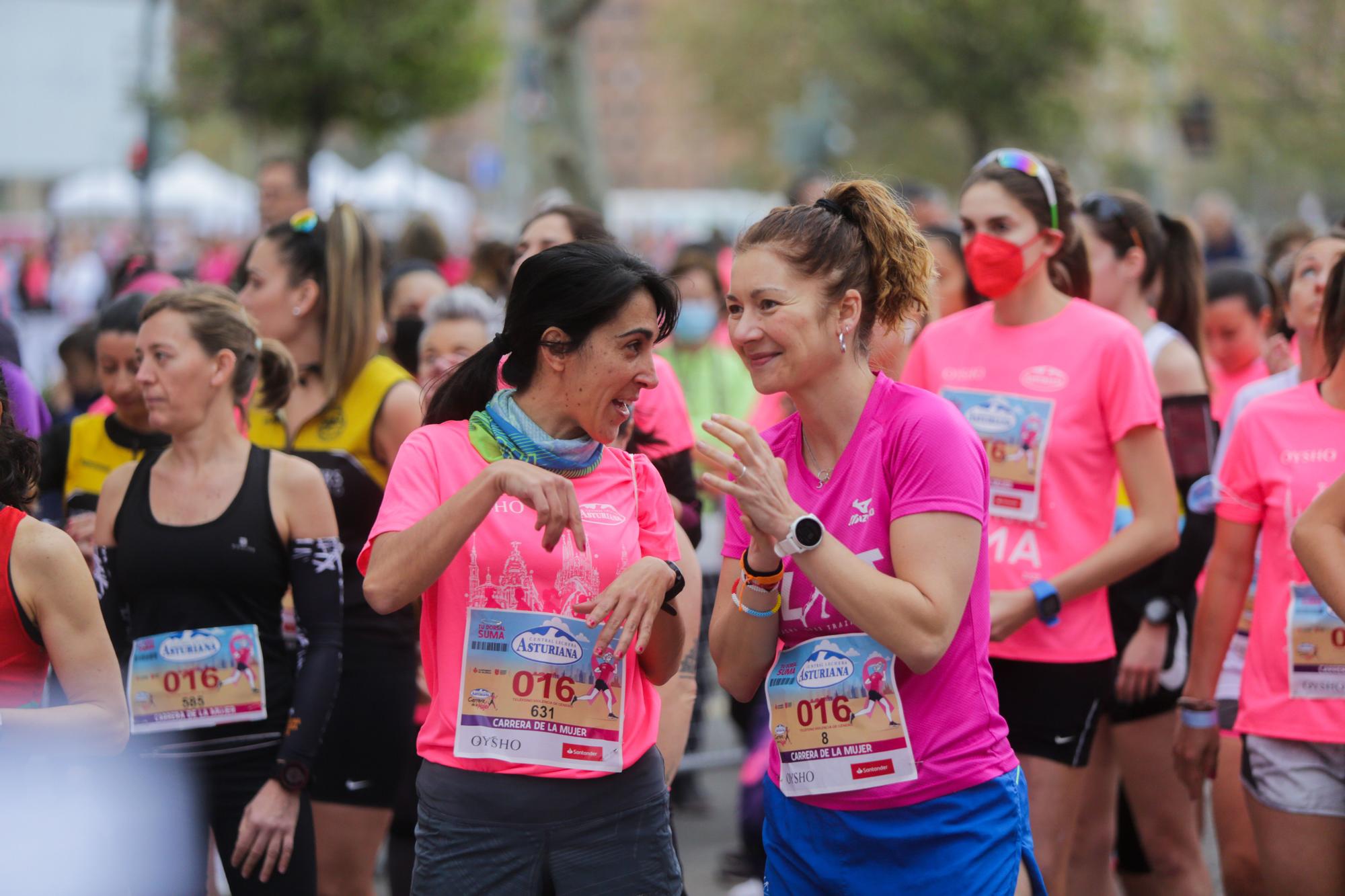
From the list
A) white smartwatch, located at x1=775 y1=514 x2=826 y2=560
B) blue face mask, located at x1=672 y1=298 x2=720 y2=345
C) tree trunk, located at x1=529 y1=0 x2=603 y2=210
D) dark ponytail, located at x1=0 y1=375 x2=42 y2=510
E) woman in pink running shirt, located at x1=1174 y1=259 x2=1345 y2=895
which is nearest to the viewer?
white smartwatch, located at x1=775 y1=514 x2=826 y2=560

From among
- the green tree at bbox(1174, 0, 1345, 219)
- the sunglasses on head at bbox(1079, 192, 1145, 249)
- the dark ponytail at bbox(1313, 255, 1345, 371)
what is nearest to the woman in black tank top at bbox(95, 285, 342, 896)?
the dark ponytail at bbox(1313, 255, 1345, 371)

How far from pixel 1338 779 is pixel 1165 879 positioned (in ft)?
3.89

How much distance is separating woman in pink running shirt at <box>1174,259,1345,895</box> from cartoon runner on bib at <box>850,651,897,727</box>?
4.37ft

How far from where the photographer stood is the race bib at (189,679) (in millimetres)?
3893

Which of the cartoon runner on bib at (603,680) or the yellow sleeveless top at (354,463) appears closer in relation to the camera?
the cartoon runner on bib at (603,680)

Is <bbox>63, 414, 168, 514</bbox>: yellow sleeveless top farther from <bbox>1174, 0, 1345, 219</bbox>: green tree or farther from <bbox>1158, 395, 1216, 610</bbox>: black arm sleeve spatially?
<bbox>1174, 0, 1345, 219</bbox>: green tree

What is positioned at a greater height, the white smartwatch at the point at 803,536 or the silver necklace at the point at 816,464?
the silver necklace at the point at 816,464

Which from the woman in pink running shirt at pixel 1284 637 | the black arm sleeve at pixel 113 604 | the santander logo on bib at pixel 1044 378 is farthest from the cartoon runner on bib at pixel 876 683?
the black arm sleeve at pixel 113 604

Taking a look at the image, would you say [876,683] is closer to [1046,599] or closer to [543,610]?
[543,610]

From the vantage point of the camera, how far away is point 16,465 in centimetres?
332

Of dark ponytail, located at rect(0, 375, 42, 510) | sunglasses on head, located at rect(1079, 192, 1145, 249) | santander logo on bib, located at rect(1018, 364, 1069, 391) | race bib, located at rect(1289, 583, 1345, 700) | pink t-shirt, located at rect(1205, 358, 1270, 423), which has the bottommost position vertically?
race bib, located at rect(1289, 583, 1345, 700)

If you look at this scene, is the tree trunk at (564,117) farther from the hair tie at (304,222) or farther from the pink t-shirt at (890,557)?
the pink t-shirt at (890,557)

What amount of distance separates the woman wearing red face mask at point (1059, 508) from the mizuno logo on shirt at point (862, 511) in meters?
1.15

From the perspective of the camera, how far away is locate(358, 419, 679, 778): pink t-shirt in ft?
9.92
